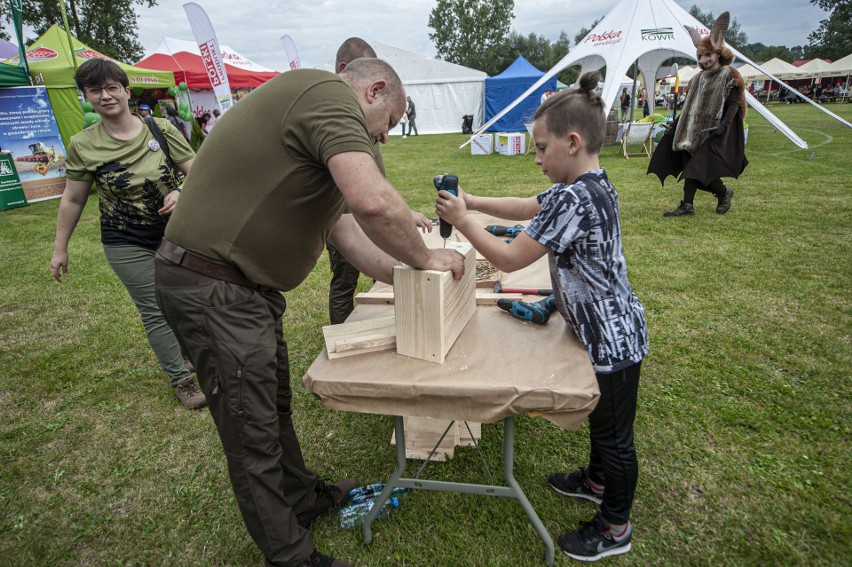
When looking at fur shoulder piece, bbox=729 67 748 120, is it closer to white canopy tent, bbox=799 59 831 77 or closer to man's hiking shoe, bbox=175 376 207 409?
man's hiking shoe, bbox=175 376 207 409

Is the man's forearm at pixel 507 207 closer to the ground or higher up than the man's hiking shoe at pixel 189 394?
higher up

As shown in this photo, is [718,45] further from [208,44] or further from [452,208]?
[208,44]

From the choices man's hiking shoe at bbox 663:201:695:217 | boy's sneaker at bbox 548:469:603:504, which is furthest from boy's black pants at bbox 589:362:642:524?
man's hiking shoe at bbox 663:201:695:217

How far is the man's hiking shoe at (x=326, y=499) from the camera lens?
2148mm

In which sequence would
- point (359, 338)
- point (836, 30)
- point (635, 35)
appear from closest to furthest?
1. point (359, 338)
2. point (635, 35)
3. point (836, 30)

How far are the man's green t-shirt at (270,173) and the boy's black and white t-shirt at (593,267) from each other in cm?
68

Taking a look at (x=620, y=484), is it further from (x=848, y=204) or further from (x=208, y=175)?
(x=848, y=204)

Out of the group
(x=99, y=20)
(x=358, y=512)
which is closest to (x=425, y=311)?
(x=358, y=512)

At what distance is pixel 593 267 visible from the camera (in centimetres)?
167

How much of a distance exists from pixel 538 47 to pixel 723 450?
71921 millimetres

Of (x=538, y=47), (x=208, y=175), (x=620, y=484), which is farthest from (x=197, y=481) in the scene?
(x=538, y=47)

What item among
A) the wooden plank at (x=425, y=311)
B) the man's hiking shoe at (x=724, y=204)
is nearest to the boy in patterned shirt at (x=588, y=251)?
the wooden plank at (x=425, y=311)

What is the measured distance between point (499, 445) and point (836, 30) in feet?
251

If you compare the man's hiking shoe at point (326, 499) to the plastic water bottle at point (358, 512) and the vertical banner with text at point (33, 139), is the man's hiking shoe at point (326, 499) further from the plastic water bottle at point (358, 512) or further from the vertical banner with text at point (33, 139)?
the vertical banner with text at point (33, 139)
